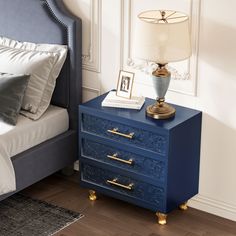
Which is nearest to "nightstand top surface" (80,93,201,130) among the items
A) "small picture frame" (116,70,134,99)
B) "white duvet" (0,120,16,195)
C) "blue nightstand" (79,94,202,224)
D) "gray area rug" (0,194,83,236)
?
"blue nightstand" (79,94,202,224)

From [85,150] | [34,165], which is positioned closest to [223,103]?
[85,150]

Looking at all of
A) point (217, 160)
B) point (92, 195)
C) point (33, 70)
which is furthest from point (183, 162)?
point (33, 70)

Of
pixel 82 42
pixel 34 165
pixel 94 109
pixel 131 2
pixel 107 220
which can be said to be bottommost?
pixel 107 220

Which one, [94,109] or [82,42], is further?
[82,42]

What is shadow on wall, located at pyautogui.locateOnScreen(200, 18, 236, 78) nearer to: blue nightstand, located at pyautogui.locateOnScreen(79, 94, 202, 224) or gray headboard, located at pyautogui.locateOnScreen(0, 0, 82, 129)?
blue nightstand, located at pyautogui.locateOnScreen(79, 94, 202, 224)

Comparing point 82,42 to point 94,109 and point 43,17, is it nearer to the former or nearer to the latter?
point 43,17

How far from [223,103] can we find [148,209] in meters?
0.76

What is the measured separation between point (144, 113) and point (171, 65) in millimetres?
315

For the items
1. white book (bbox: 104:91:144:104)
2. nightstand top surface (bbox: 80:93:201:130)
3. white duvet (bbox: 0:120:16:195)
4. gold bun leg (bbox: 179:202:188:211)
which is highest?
white book (bbox: 104:91:144:104)

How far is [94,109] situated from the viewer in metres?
3.90

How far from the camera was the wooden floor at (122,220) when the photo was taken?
3.83 metres

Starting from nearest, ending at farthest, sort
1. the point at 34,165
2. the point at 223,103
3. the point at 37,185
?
the point at 223,103, the point at 34,165, the point at 37,185

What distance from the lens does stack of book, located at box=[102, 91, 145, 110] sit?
3881 mm

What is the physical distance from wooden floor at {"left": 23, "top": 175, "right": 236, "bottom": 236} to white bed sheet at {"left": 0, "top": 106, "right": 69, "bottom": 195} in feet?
1.23
